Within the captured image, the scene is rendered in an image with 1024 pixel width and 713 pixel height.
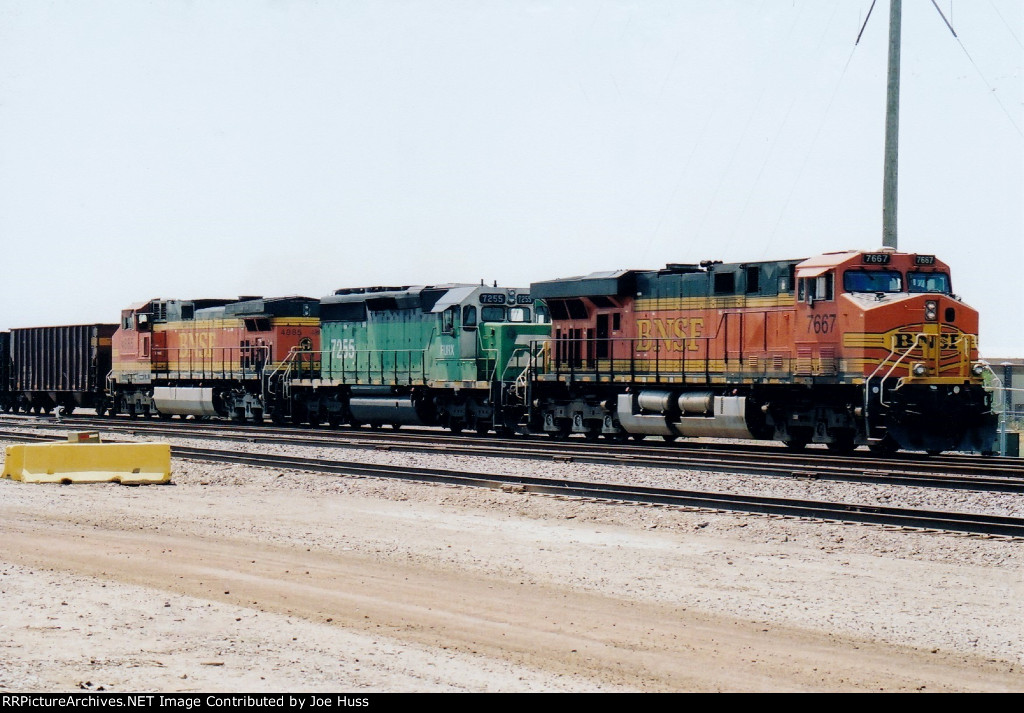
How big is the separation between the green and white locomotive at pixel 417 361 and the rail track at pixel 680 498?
7119 mm

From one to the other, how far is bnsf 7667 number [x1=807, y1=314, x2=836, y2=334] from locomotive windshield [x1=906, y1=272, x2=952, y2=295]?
4.56 feet

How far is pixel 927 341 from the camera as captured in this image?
20.9m

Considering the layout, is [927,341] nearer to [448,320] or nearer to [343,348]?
[448,320]

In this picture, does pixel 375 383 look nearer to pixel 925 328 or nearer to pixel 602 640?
pixel 925 328

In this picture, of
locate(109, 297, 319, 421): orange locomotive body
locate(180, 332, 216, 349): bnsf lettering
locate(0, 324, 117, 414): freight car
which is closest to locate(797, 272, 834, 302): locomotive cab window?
locate(109, 297, 319, 421): orange locomotive body

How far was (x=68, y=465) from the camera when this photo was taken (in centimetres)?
1888

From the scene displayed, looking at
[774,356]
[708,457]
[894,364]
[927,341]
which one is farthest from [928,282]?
[708,457]

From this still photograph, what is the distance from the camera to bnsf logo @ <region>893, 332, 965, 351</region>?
20.8 meters

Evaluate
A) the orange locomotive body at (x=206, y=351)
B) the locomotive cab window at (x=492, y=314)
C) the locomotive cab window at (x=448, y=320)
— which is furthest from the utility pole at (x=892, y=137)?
the orange locomotive body at (x=206, y=351)

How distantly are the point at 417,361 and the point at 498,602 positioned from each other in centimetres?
2062

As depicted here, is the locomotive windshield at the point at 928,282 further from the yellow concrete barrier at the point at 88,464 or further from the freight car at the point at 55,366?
the freight car at the point at 55,366

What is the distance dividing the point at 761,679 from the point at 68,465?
46.5ft

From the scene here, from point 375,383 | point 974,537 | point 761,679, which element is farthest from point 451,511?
point 375,383

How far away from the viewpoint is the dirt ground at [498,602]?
7238mm
